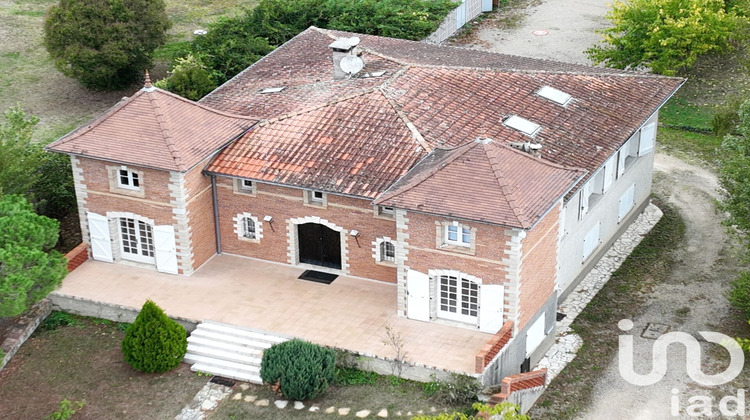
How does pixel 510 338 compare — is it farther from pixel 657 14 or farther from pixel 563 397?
pixel 657 14

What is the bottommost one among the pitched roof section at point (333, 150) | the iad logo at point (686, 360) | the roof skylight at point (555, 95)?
the iad logo at point (686, 360)

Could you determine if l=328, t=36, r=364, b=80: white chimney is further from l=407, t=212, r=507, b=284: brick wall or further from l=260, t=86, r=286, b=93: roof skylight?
l=407, t=212, r=507, b=284: brick wall

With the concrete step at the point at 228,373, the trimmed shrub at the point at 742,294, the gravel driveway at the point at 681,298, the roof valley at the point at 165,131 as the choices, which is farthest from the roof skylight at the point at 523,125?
the concrete step at the point at 228,373

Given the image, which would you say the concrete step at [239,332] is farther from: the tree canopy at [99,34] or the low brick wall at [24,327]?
the tree canopy at [99,34]

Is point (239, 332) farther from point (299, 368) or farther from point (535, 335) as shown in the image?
point (535, 335)

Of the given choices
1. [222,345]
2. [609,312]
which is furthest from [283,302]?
[609,312]

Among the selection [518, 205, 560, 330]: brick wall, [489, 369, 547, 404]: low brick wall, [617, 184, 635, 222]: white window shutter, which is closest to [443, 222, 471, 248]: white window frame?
[518, 205, 560, 330]: brick wall

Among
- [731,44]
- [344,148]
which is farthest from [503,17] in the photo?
[344,148]
